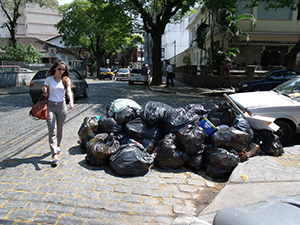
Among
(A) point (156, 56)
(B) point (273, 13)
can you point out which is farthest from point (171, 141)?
(B) point (273, 13)

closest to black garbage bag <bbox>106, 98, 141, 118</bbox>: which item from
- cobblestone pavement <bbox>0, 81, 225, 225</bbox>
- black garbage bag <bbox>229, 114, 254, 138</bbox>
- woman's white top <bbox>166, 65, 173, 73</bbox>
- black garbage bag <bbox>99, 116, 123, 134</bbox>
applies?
black garbage bag <bbox>99, 116, 123, 134</bbox>

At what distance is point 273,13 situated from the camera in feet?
67.4

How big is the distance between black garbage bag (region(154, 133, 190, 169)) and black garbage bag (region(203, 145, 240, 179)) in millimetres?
392

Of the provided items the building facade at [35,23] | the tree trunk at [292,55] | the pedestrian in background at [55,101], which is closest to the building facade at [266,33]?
the tree trunk at [292,55]

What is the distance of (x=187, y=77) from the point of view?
864 inches

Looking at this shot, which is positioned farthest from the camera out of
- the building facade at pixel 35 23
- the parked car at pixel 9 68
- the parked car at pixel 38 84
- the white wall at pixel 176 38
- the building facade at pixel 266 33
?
the building facade at pixel 35 23

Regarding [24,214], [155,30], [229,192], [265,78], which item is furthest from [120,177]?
[155,30]

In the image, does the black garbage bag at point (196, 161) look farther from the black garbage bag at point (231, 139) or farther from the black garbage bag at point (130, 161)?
the black garbage bag at point (130, 161)

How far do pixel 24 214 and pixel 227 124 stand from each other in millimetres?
3752

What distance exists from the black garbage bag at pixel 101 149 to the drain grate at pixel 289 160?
9.65 feet

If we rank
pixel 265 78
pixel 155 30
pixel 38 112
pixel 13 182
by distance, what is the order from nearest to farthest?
pixel 13 182, pixel 38 112, pixel 265 78, pixel 155 30

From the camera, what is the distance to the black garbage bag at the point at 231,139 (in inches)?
161

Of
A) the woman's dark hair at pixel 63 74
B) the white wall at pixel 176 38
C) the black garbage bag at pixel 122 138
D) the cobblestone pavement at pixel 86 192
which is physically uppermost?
the white wall at pixel 176 38

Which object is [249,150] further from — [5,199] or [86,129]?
[5,199]
